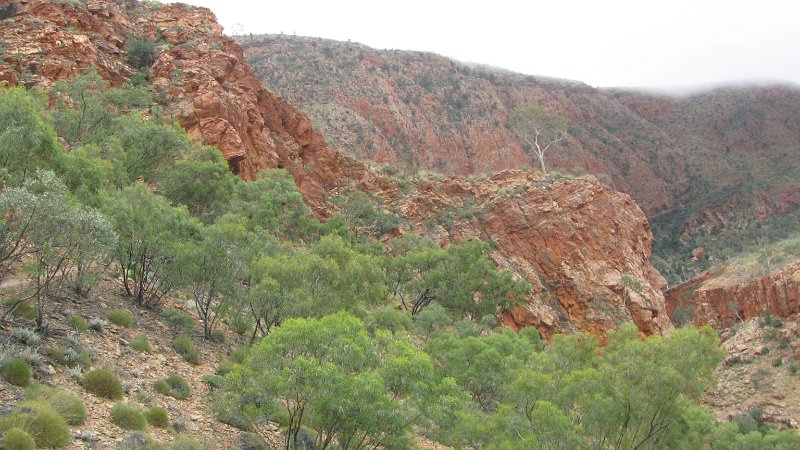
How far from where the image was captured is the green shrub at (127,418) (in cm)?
1082

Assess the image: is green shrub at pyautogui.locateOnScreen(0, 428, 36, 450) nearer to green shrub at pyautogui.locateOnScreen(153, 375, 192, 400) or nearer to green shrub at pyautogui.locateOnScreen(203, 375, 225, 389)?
green shrub at pyautogui.locateOnScreen(153, 375, 192, 400)

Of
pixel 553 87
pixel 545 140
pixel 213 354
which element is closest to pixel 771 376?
pixel 213 354

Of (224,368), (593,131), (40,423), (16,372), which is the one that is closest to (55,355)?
(16,372)

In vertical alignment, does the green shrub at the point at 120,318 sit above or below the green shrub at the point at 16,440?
below

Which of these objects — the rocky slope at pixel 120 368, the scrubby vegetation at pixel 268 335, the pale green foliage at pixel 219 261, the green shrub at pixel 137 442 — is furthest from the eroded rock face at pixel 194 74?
the green shrub at pixel 137 442

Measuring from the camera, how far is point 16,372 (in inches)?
415

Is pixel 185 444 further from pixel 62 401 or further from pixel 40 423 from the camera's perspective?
pixel 40 423

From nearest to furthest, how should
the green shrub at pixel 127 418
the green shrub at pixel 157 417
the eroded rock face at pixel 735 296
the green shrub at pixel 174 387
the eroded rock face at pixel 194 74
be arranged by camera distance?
the green shrub at pixel 127 418, the green shrub at pixel 157 417, the green shrub at pixel 174 387, the eroded rock face at pixel 194 74, the eroded rock face at pixel 735 296

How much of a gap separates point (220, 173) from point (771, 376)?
26834 mm

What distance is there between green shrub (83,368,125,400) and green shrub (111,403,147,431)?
2.26 feet

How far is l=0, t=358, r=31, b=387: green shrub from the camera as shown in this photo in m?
10.5

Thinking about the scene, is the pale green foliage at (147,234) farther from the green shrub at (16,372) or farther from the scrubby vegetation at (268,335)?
the green shrub at (16,372)

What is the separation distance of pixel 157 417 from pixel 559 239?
116 ft

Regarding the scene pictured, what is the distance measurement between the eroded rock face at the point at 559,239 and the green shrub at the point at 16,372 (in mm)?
31685
